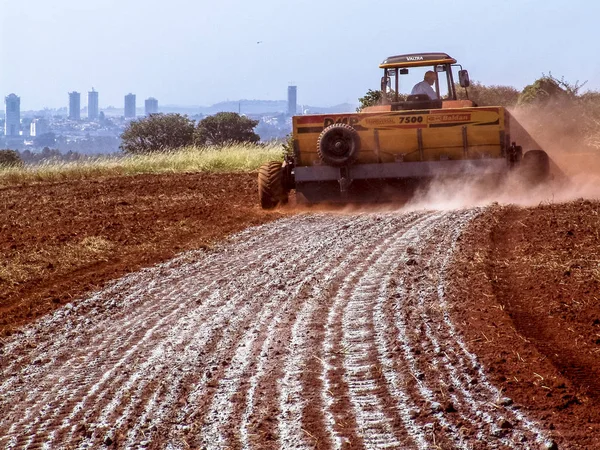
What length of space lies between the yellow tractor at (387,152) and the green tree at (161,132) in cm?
3950

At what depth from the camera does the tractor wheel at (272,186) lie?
1558cm

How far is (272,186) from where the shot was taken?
15570 mm

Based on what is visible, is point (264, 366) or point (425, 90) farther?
point (425, 90)

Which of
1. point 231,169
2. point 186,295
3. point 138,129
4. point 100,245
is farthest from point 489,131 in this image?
point 138,129

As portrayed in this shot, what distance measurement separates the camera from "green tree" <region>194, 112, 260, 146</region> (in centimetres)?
5728

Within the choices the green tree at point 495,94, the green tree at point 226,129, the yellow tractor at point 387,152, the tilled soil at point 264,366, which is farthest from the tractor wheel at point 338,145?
the green tree at point 226,129

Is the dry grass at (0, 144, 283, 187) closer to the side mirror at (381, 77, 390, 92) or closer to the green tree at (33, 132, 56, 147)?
the side mirror at (381, 77, 390, 92)

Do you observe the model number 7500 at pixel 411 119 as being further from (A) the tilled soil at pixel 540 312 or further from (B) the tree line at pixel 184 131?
(B) the tree line at pixel 184 131

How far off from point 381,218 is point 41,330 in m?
6.77

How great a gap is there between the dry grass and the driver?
11.1m

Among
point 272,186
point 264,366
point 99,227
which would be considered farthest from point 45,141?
point 264,366

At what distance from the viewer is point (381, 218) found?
13.7 m

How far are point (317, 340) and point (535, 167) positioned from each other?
30.8 ft

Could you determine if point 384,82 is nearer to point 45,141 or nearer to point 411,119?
point 411,119
